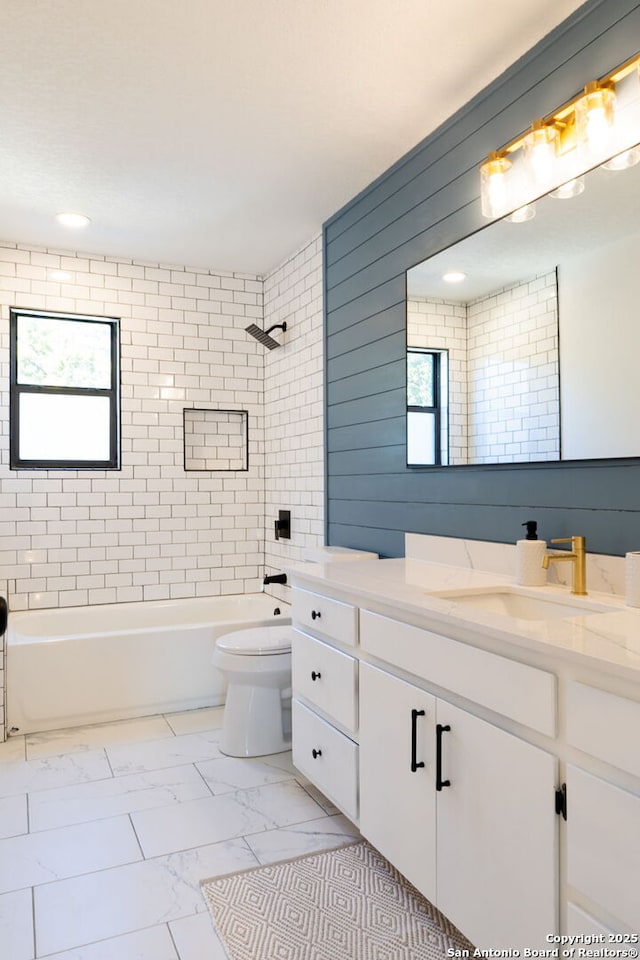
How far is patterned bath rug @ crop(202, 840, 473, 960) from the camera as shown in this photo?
179 cm

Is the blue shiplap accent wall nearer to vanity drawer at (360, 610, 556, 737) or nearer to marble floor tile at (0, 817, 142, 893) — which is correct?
vanity drawer at (360, 610, 556, 737)

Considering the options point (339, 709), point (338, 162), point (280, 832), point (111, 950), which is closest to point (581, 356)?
point (339, 709)

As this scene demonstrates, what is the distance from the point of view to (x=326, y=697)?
2350 millimetres

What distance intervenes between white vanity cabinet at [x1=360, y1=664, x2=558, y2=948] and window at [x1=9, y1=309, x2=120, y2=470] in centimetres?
284

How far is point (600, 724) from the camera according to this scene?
121cm

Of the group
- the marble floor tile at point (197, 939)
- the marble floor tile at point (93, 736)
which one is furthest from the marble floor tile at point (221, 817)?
the marble floor tile at point (93, 736)

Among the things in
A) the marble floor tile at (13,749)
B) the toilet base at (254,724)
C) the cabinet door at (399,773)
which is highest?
the cabinet door at (399,773)

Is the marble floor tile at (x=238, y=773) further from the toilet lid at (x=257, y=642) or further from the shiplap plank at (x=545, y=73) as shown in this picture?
the shiplap plank at (x=545, y=73)

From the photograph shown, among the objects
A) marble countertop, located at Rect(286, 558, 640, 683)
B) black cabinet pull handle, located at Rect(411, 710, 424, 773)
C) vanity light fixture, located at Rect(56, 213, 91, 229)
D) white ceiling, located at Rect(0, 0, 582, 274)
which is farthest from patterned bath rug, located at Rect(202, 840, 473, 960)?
vanity light fixture, located at Rect(56, 213, 91, 229)

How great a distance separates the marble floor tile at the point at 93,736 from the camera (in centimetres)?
316

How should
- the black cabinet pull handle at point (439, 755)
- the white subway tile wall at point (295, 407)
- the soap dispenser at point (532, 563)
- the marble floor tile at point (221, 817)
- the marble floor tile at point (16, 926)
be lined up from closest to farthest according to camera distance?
the black cabinet pull handle at point (439, 755) < the marble floor tile at point (16, 926) < the soap dispenser at point (532, 563) < the marble floor tile at point (221, 817) < the white subway tile wall at point (295, 407)

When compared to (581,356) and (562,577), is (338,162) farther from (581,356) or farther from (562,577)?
A: (562,577)

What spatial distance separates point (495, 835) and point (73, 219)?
3.52 metres

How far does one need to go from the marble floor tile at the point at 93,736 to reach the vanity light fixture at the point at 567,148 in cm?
287
